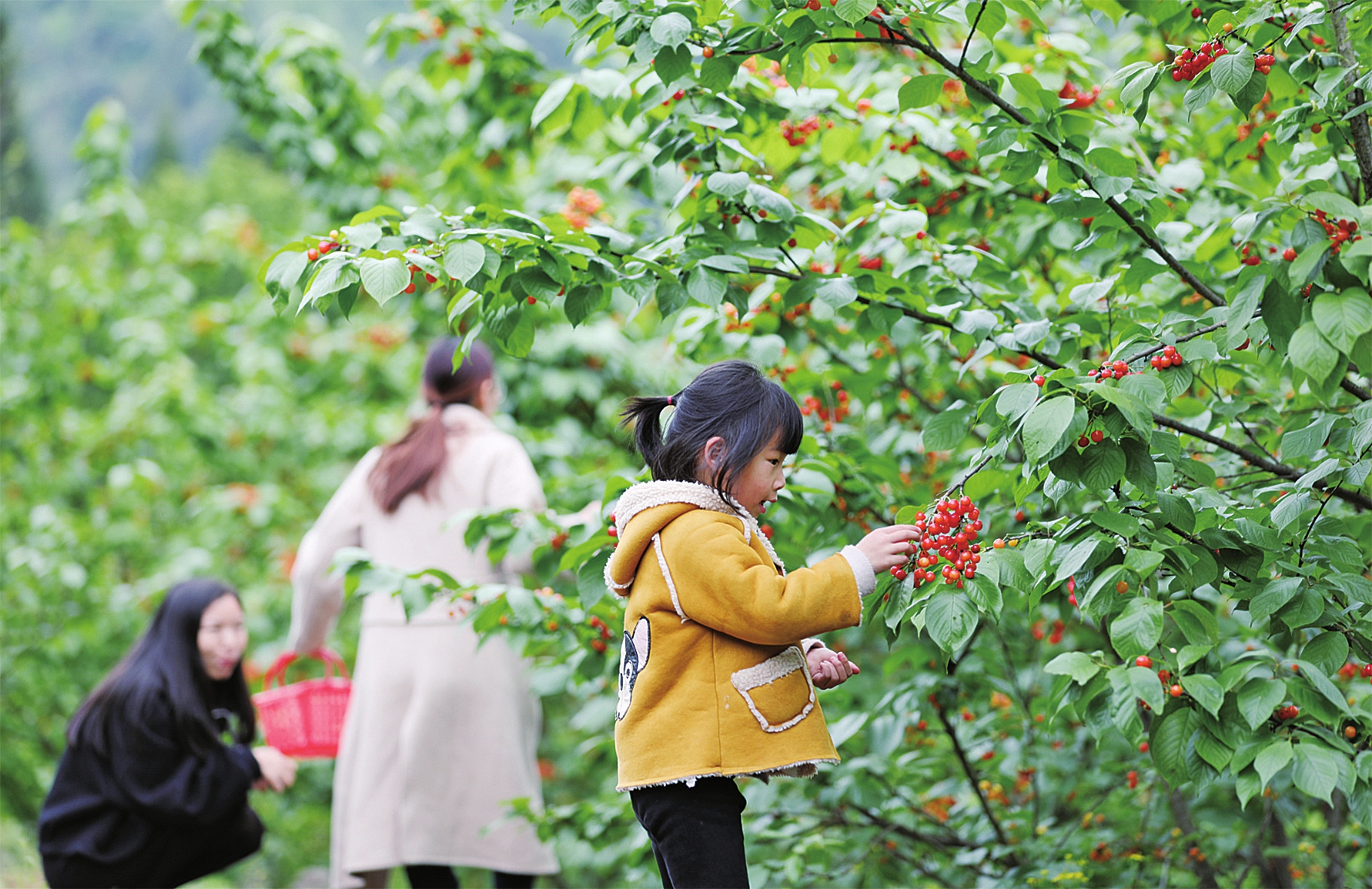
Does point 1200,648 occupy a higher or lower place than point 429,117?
higher

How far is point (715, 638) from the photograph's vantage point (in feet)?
6.45

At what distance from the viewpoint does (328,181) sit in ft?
17.5

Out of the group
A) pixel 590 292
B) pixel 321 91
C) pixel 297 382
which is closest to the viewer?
pixel 590 292

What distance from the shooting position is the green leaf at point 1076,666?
5.20 ft

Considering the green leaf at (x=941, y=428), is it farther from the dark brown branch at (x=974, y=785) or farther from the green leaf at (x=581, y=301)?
the dark brown branch at (x=974, y=785)

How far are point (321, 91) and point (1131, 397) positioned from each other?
450 centimetres

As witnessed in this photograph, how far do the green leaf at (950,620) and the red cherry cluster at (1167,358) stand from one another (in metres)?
0.55

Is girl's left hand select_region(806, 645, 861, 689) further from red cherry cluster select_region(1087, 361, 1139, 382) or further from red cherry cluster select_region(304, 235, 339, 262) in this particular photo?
red cherry cluster select_region(304, 235, 339, 262)

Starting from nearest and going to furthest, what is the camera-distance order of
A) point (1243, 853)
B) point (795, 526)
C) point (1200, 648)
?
1. point (1200, 648)
2. point (795, 526)
3. point (1243, 853)

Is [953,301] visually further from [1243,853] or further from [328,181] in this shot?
[328,181]

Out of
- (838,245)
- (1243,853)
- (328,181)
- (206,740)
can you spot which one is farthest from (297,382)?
(1243,853)

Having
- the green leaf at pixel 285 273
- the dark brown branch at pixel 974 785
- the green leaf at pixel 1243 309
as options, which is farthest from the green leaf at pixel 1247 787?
the green leaf at pixel 285 273

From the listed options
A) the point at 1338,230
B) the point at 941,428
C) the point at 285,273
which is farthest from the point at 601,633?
the point at 1338,230

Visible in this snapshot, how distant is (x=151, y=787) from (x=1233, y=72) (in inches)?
135
